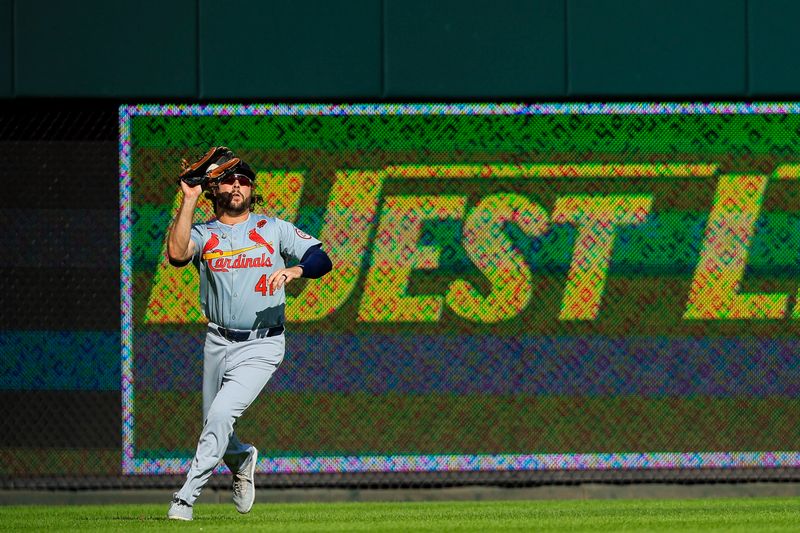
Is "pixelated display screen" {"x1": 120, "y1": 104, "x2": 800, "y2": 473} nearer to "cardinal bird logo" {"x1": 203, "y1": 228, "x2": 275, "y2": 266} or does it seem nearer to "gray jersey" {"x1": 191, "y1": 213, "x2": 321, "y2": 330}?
"gray jersey" {"x1": 191, "y1": 213, "x2": 321, "y2": 330}

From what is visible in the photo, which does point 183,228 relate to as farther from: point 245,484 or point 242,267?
point 245,484

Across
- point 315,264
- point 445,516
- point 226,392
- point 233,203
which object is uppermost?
point 233,203

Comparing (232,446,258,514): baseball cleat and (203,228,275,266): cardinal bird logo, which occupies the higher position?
(203,228,275,266): cardinal bird logo

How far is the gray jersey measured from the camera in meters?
7.93

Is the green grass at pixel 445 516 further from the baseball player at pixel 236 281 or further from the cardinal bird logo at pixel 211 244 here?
the cardinal bird logo at pixel 211 244

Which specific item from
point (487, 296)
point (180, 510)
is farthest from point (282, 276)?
point (487, 296)

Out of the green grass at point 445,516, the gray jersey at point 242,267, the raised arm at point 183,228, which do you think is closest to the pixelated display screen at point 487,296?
the green grass at point 445,516

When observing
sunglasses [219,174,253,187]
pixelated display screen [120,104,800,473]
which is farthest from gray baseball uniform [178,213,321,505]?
pixelated display screen [120,104,800,473]

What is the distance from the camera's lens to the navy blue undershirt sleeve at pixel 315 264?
7789 millimetres

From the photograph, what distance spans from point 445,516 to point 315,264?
6.03ft

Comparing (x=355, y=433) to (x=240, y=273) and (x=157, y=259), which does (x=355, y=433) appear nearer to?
(x=157, y=259)

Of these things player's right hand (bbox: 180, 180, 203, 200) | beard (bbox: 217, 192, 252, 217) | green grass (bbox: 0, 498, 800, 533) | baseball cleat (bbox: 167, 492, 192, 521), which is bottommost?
green grass (bbox: 0, 498, 800, 533)

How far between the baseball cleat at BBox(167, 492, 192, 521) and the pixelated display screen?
265 centimetres

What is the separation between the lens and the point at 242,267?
26.1 ft
